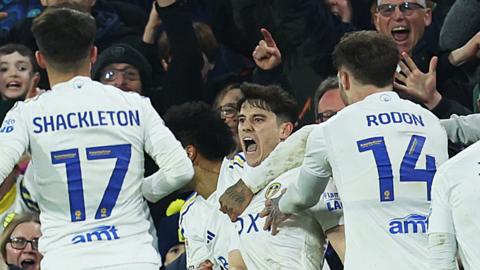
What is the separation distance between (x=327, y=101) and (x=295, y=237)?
1.48 meters

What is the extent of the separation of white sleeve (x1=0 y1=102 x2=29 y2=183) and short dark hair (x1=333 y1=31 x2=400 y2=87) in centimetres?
181

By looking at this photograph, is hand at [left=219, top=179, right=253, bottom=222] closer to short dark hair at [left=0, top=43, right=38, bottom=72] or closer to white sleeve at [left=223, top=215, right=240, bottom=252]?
white sleeve at [left=223, top=215, right=240, bottom=252]

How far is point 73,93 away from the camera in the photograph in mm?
7383

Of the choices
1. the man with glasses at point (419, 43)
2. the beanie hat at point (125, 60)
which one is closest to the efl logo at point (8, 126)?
the man with glasses at point (419, 43)

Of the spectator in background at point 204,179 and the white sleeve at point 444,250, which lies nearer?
the white sleeve at point 444,250

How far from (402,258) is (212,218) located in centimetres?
256

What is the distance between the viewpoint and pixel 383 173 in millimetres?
7285

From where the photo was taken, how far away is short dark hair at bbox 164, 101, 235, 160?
9.88m

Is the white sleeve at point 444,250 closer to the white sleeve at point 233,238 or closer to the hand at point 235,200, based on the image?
the hand at point 235,200

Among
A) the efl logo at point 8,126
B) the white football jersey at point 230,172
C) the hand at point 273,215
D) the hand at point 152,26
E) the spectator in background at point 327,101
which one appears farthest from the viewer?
the hand at point 152,26

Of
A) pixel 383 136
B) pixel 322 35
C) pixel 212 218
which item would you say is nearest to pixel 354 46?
pixel 383 136

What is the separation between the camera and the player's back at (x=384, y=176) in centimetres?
726

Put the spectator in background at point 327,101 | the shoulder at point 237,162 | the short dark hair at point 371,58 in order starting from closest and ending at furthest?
the short dark hair at point 371,58
the shoulder at point 237,162
the spectator in background at point 327,101

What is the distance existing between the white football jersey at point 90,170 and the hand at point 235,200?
3.98 ft
